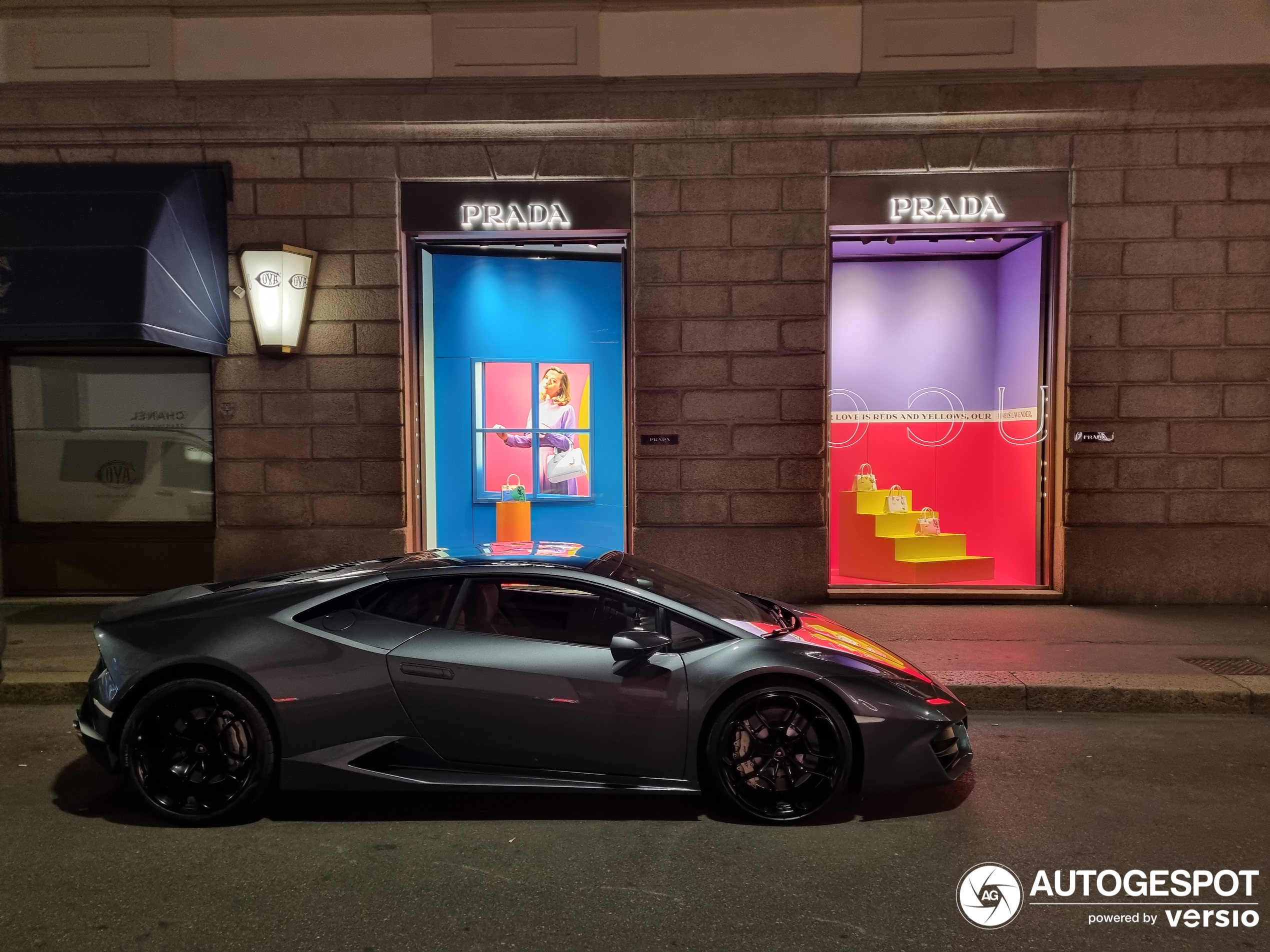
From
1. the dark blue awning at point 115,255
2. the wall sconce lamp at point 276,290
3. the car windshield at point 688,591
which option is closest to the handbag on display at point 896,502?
the car windshield at point 688,591

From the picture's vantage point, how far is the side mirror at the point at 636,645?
12.3 feet

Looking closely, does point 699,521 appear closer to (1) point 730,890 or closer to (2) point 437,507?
(2) point 437,507

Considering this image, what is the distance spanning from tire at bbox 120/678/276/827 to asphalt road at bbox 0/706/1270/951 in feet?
0.44

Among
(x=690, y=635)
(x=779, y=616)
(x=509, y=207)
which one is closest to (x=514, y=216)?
(x=509, y=207)

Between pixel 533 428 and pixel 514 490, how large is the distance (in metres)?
0.77

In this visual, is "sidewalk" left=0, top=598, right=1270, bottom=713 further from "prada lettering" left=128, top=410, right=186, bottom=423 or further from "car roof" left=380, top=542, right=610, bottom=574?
"car roof" left=380, top=542, right=610, bottom=574

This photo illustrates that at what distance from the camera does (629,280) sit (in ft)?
29.7

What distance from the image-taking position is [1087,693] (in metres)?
5.66

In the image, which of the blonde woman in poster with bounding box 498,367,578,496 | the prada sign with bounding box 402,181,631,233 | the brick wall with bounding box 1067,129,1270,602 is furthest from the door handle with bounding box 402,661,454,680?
the brick wall with bounding box 1067,129,1270,602

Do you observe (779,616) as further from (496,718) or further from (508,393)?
(508,393)

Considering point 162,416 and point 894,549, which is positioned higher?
point 162,416

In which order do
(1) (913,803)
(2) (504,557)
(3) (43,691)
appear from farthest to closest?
(3) (43,691) → (2) (504,557) → (1) (913,803)

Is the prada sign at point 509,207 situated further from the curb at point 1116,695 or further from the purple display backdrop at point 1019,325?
the curb at point 1116,695

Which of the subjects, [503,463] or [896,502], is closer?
[896,502]
